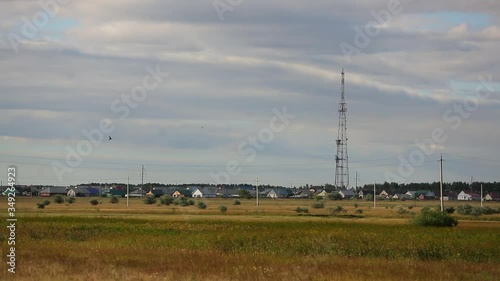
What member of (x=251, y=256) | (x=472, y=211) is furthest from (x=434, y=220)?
(x=472, y=211)

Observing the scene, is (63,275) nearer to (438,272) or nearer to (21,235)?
(438,272)

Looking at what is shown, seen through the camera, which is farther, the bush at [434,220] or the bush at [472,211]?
the bush at [472,211]

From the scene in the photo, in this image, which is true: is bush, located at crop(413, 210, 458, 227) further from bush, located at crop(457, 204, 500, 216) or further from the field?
bush, located at crop(457, 204, 500, 216)

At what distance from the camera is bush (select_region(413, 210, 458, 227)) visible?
69.9 m

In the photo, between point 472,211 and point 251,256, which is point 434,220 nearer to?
point 251,256

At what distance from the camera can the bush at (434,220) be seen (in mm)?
69875

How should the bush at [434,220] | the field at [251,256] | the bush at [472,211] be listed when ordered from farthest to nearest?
1. the bush at [472,211]
2. the bush at [434,220]
3. the field at [251,256]

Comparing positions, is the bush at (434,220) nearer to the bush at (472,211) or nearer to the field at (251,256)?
the field at (251,256)

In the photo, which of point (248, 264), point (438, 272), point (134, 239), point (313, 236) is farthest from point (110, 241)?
point (438, 272)

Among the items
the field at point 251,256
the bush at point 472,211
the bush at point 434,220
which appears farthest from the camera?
the bush at point 472,211

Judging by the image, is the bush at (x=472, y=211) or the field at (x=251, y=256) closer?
the field at (x=251, y=256)

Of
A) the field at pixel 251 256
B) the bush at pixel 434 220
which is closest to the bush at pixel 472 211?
the bush at pixel 434 220

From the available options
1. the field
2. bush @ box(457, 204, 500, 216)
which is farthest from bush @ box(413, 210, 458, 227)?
bush @ box(457, 204, 500, 216)

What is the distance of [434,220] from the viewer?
7006 cm
